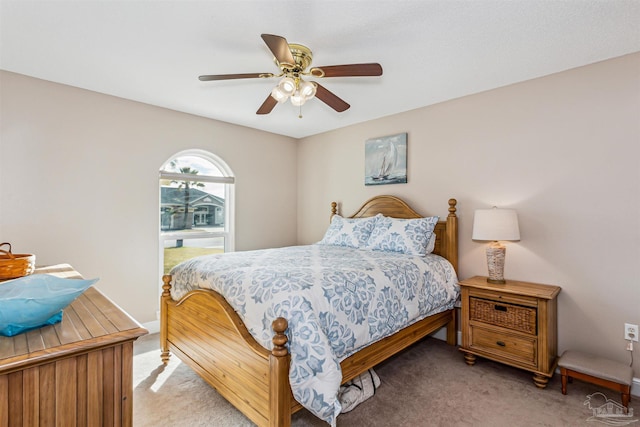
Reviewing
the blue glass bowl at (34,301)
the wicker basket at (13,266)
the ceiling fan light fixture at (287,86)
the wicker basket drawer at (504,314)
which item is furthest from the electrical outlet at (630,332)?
the wicker basket at (13,266)

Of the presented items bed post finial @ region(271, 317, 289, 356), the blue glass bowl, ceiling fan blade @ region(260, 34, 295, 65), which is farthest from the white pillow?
the blue glass bowl

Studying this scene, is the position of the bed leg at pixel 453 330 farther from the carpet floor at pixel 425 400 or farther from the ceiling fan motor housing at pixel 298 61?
the ceiling fan motor housing at pixel 298 61

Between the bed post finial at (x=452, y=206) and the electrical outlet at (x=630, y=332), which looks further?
the bed post finial at (x=452, y=206)

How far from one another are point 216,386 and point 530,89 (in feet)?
11.5

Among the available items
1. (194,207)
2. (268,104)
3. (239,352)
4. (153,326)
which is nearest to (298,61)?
(268,104)

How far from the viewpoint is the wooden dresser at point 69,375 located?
89 cm

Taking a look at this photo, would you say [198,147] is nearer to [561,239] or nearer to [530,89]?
[530,89]

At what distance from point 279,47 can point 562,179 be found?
2498 mm

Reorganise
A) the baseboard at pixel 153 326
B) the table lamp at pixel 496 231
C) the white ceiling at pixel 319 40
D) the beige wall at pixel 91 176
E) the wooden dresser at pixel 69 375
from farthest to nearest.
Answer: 1. the baseboard at pixel 153 326
2. the beige wall at pixel 91 176
3. the table lamp at pixel 496 231
4. the white ceiling at pixel 319 40
5. the wooden dresser at pixel 69 375

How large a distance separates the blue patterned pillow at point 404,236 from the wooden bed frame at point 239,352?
0.66 meters

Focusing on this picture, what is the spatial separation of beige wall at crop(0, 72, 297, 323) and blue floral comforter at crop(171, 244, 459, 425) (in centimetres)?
105

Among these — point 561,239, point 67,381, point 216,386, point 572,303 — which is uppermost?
point 561,239

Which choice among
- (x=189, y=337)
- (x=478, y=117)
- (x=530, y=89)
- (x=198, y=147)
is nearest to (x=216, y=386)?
(x=189, y=337)

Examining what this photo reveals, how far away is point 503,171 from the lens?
289 cm
